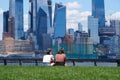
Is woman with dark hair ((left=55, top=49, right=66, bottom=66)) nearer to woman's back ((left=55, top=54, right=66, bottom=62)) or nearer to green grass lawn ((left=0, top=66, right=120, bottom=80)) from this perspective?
woman's back ((left=55, top=54, right=66, bottom=62))

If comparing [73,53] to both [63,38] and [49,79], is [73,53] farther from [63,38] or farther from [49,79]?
[49,79]

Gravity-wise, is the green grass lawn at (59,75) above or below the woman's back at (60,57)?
below

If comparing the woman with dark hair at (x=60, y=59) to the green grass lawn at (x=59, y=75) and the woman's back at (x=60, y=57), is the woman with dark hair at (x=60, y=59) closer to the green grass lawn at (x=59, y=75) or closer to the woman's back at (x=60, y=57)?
the woman's back at (x=60, y=57)

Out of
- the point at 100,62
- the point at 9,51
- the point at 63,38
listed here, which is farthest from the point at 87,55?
the point at 100,62

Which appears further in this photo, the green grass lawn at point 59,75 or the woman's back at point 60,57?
the woman's back at point 60,57

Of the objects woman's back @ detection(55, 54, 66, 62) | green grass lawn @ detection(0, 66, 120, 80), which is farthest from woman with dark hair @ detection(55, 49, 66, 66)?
green grass lawn @ detection(0, 66, 120, 80)

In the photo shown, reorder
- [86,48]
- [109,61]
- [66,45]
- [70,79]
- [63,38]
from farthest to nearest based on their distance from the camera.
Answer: [63,38]
[86,48]
[66,45]
[109,61]
[70,79]

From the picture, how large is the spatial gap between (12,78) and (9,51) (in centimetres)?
18861

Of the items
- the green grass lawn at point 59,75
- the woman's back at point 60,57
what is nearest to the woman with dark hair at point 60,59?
the woman's back at point 60,57

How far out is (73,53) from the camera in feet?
475

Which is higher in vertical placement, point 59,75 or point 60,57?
point 60,57

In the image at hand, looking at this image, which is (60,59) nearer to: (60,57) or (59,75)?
(60,57)

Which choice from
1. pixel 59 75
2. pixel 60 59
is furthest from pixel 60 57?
pixel 59 75

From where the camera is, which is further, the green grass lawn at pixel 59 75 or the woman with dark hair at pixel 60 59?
the woman with dark hair at pixel 60 59
